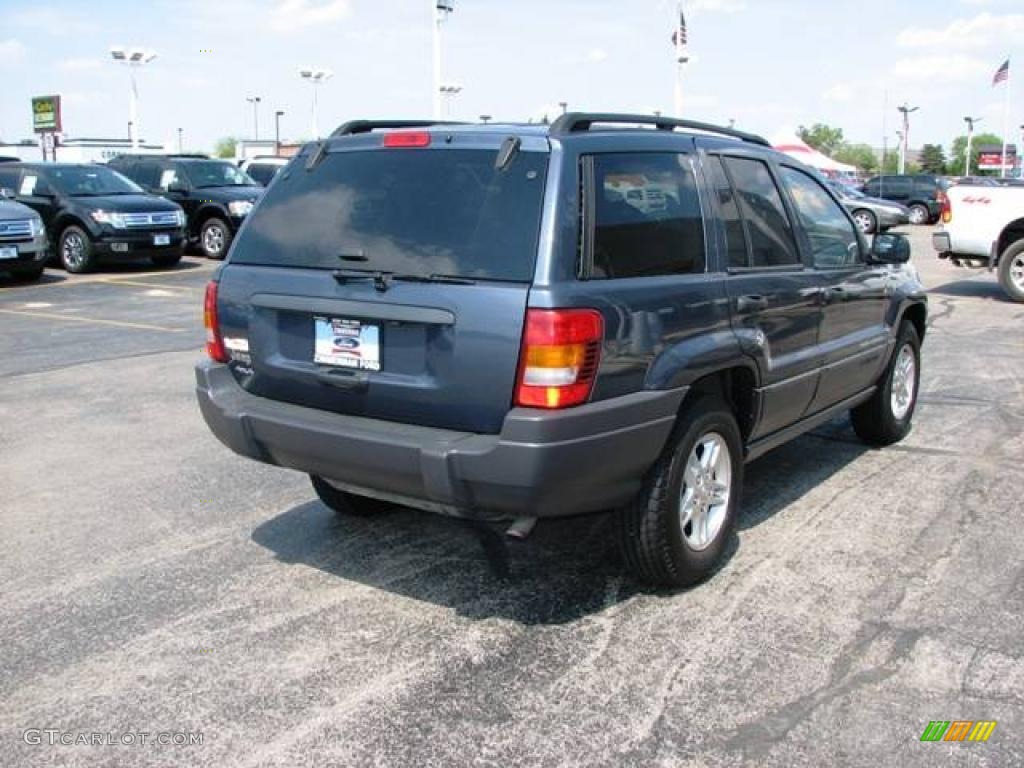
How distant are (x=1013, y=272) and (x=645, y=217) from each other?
11.4 m

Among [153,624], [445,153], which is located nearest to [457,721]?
[153,624]

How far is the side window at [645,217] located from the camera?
3604 mm

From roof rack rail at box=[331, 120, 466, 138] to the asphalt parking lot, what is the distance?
180 centimetres

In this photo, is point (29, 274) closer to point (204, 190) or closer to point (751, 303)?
point (204, 190)

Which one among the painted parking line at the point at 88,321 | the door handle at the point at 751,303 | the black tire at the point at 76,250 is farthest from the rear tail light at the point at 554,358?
the black tire at the point at 76,250

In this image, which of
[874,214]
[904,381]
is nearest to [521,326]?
[904,381]

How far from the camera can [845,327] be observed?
5203 mm

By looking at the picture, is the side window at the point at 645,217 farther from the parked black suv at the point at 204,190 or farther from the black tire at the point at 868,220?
the black tire at the point at 868,220

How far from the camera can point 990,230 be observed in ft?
44.0

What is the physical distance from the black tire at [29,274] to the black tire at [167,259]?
1.94 m

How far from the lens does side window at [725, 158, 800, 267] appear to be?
14.6 ft

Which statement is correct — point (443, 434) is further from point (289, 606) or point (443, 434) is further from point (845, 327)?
point (845, 327)

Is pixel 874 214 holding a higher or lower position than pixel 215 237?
higher

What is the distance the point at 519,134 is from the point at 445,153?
0.96 feet
